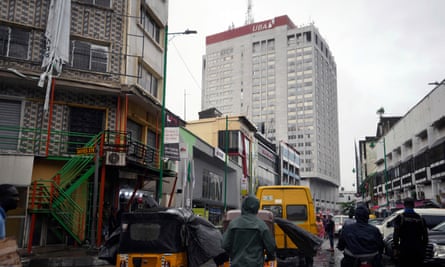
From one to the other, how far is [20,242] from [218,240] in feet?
37.2

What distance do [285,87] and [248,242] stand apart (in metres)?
142

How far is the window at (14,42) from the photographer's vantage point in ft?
62.0

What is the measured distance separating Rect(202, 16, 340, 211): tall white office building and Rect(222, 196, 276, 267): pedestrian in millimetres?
131284

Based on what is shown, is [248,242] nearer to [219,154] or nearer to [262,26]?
[219,154]

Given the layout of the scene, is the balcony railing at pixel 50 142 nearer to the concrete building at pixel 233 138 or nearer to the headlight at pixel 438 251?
the headlight at pixel 438 251

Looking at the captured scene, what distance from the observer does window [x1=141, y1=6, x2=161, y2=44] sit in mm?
23913

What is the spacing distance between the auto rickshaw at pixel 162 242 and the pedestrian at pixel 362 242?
2.75 m

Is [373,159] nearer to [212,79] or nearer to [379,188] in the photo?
[379,188]

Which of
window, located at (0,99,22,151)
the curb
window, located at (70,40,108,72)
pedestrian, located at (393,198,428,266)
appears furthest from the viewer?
window, located at (70,40,108,72)

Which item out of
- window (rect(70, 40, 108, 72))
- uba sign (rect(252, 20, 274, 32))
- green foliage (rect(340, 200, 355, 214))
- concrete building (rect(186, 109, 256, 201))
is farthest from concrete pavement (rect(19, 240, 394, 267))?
uba sign (rect(252, 20, 274, 32))

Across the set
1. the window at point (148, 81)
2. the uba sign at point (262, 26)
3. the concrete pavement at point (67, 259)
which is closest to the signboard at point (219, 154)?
the window at point (148, 81)

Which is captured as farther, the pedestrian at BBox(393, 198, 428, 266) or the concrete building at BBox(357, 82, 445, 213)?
the concrete building at BBox(357, 82, 445, 213)

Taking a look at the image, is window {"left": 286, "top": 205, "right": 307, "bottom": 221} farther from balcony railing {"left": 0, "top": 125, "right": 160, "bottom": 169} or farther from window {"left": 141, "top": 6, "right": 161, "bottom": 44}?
window {"left": 141, "top": 6, "right": 161, "bottom": 44}

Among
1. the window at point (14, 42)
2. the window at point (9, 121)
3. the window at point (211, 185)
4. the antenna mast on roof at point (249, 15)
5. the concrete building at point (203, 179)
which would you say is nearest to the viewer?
the window at point (9, 121)
